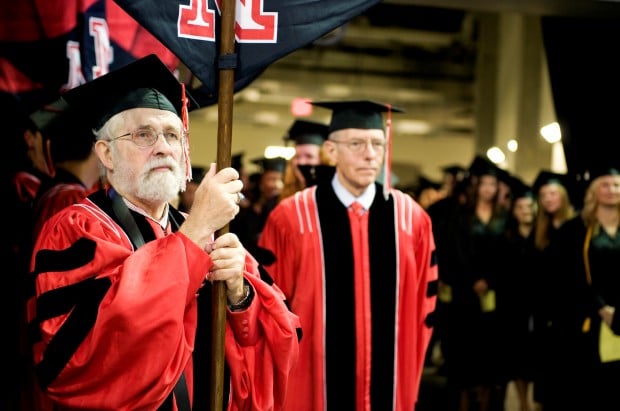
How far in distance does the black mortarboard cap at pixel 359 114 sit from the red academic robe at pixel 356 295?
1.22 feet

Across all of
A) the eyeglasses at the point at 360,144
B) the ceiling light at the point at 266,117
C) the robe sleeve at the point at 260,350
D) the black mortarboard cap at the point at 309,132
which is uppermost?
the ceiling light at the point at 266,117

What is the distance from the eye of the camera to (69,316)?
2045 millimetres

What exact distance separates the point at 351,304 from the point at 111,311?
1841 mm

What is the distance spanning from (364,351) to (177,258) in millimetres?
1761

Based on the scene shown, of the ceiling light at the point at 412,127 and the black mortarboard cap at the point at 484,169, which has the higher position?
the ceiling light at the point at 412,127

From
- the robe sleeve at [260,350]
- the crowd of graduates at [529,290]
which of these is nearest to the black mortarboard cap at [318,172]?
the robe sleeve at [260,350]

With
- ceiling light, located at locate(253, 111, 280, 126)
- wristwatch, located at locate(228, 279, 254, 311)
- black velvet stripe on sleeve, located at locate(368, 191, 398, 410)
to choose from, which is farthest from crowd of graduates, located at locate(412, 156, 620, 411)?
ceiling light, located at locate(253, 111, 280, 126)

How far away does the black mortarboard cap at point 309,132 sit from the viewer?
570 cm

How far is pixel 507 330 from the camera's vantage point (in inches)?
252

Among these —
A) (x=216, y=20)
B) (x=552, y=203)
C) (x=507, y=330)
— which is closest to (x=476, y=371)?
(x=507, y=330)

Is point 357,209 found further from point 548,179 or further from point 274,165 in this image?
point 274,165

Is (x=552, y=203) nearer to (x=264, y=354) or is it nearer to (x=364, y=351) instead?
(x=364, y=351)

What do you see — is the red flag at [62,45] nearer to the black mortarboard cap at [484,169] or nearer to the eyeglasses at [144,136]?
the eyeglasses at [144,136]

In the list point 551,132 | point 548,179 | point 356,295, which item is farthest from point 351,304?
point 551,132
